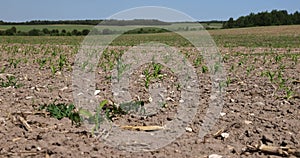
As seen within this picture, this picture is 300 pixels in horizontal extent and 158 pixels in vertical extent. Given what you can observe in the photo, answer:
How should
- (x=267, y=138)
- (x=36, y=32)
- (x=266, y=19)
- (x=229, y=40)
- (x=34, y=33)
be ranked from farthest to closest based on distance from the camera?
1. (x=266, y=19)
2. (x=36, y=32)
3. (x=34, y=33)
4. (x=229, y=40)
5. (x=267, y=138)

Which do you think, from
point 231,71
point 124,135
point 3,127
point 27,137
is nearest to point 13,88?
point 3,127

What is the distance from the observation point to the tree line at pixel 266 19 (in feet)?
255

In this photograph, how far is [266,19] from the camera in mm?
78625

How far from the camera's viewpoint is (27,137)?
3.29 metres

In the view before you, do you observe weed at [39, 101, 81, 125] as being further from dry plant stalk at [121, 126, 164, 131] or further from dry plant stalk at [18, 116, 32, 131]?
dry plant stalk at [121, 126, 164, 131]

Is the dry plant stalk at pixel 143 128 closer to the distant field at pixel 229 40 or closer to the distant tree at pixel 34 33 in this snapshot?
the distant field at pixel 229 40

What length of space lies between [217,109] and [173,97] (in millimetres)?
792

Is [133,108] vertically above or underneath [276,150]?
above

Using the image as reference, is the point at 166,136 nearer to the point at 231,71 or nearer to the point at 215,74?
the point at 215,74

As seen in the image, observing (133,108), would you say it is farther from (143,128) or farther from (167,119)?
(143,128)

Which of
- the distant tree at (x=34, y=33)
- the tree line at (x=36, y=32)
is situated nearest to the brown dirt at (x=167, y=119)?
the distant tree at (x=34, y=33)

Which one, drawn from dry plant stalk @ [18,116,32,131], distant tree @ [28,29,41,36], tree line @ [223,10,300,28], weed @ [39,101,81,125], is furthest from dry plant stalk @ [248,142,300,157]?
tree line @ [223,10,300,28]

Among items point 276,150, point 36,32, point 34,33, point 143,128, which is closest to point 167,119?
point 143,128

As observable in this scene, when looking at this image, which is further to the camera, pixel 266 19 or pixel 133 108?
pixel 266 19
